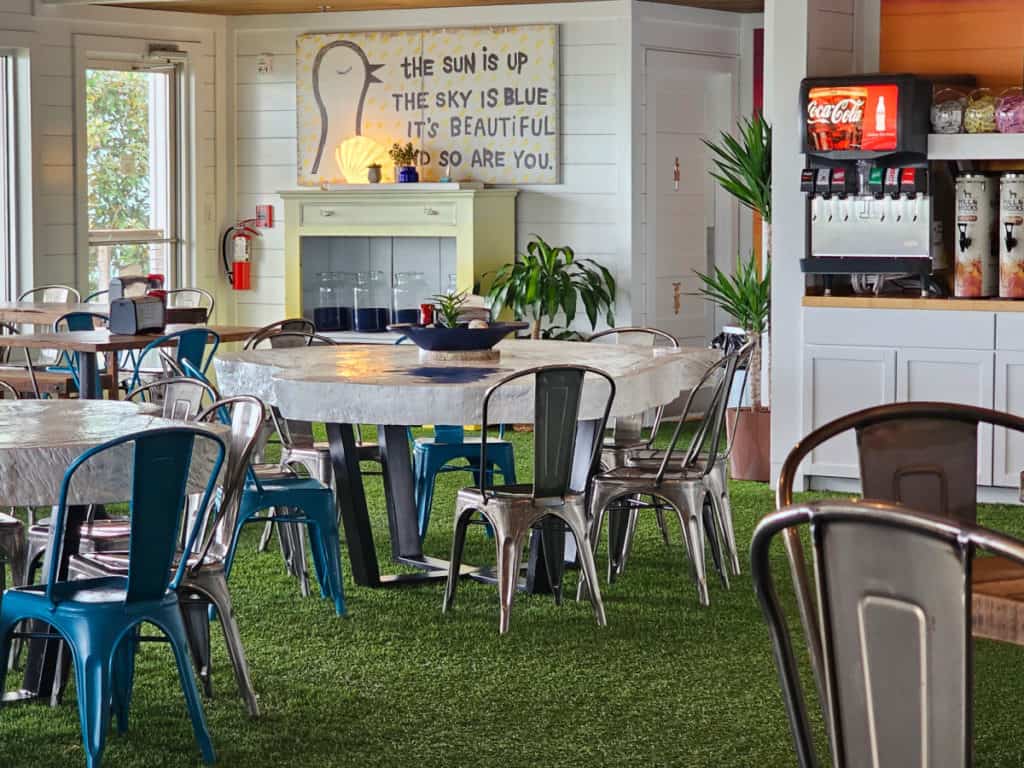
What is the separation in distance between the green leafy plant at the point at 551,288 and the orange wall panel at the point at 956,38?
231 centimetres

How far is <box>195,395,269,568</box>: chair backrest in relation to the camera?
3.86 meters

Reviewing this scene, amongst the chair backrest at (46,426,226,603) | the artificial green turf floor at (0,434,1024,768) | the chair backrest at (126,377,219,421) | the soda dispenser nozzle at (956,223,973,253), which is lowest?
the artificial green turf floor at (0,434,1024,768)

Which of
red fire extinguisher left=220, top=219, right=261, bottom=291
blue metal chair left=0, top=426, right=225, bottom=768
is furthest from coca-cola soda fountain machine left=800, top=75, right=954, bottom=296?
red fire extinguisher left=220, top=219, right=261, bottom=291

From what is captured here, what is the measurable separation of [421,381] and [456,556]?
583 mm

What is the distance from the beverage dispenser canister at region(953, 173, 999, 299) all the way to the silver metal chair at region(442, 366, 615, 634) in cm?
267

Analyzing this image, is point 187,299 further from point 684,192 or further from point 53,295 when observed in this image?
point 684,192

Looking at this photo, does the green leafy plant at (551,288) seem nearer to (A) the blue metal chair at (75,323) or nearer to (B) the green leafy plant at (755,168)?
(B) the green leafy plant at (755,168)

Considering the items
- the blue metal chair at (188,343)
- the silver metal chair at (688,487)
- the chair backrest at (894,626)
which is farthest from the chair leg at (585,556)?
the chair backrest at (894,626)

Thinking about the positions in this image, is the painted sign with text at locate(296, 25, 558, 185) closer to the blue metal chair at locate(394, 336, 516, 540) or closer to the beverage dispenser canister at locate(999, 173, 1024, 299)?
the beverage dispenser canister at locate(999, 173, 1024, 299)

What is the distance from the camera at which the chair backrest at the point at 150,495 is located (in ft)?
11.2

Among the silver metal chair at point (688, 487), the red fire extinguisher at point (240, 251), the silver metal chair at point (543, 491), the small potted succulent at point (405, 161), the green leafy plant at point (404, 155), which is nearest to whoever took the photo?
the silver metal chair at point (543, 491)

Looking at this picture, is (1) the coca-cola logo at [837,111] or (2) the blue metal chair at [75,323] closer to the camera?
(1) the coca-cola logo at [837,111]

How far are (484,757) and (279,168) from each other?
23.7 feet

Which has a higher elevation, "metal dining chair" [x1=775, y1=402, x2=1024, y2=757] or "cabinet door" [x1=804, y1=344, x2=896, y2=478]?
"metal dining chair" [x1=775, y1=402, x2=1024, y2=757]
